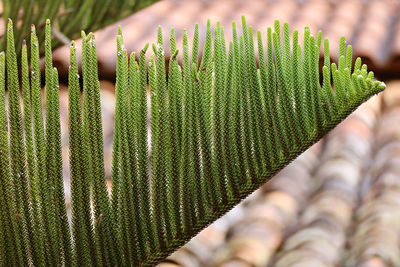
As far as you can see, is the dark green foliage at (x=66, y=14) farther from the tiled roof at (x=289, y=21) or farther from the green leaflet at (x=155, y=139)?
the green leaflet at (x=155, y=139)

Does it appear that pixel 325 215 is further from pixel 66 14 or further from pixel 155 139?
pixel 66 14

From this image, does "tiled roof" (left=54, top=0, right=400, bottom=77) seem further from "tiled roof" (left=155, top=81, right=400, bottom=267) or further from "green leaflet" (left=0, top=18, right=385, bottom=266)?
"green leaflet" (left=0, top=18, right=385, bottom=266)

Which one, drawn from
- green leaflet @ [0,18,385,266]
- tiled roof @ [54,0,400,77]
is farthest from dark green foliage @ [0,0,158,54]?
green leaflet @ [0,18,385,266]

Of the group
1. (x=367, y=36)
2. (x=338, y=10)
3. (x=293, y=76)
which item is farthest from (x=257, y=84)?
(x=338, y=10)

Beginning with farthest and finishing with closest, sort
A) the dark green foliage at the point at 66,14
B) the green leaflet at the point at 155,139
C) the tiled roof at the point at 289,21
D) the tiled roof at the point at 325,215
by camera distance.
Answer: the tiled roof at the point at 289,21, the dark green foliage at the point at 66,14, the tiled roof at the point at 325,215, the green leaflet at the point at 155,139

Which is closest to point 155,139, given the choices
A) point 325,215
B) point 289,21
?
point 325,215

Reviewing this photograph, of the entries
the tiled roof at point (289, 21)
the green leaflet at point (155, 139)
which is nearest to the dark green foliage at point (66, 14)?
the tiled roof at point (289, 21)
